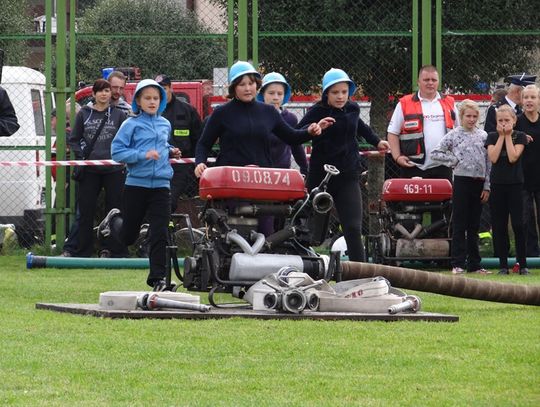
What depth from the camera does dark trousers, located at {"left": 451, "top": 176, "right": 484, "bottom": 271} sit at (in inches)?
625

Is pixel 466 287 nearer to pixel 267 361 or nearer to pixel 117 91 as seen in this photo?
pixel 267 361

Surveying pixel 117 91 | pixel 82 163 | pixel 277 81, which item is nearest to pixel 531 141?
pixel 277 81

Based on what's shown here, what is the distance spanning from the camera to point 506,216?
15.6 meters

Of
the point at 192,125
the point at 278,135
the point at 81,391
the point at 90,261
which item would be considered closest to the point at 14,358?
the point at 81,391

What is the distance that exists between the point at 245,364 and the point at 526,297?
382 cm

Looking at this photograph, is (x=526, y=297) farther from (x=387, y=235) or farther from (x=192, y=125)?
(x=192, y=125)

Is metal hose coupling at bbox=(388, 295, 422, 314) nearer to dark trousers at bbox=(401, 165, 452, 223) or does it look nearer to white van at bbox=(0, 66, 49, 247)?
dark trousers at bbox=(401, 165, 452, 223)

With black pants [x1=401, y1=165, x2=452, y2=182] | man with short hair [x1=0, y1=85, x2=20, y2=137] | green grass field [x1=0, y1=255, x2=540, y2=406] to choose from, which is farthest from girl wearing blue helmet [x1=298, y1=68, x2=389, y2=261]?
black pants [x1=401, y1=165, x2=452, y2=182]

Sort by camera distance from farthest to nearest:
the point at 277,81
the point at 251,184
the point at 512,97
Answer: the point at 512,97
the point at 277,81
the point at 251,184

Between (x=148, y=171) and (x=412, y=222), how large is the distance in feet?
17.1

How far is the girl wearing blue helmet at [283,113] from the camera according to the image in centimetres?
1332

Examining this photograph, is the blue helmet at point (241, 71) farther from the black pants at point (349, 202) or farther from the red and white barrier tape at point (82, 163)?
the red and white barrier tape at point (82, 163)

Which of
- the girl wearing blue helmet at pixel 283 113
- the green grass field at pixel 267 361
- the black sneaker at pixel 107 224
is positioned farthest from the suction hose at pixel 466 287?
the black sneaker at pixel 107 224

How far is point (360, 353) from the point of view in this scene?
8219 mm
